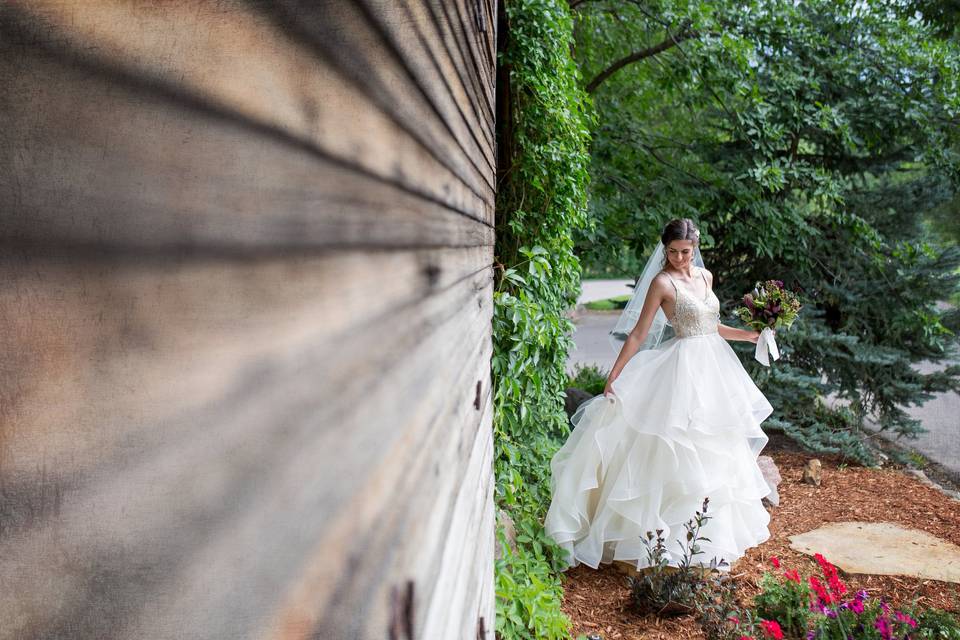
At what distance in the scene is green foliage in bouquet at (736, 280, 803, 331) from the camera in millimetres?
4598

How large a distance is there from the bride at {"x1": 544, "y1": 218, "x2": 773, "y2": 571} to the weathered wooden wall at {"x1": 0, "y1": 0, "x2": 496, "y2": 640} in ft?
12.1

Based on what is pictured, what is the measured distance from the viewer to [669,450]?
3883mm

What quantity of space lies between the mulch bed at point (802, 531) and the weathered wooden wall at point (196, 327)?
11.4 ft

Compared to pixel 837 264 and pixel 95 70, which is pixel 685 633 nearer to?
pixel 95 70

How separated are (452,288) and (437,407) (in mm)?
207

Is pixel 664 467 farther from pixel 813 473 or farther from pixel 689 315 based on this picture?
pixel 813 473

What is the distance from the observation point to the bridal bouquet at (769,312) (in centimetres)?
461

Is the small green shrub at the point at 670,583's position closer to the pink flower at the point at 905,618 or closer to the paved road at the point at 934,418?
the pink flower at the point at 905,618

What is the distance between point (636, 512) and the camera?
3.91m

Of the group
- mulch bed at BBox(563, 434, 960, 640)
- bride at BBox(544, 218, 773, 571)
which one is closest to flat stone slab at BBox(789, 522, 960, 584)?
mulch bed at BBox(563, 434, 960, 640)

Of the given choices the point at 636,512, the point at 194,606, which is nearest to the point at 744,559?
the point at 636,512

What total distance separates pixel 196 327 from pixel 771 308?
4.94 metres

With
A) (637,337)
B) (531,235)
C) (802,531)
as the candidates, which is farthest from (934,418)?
(531,235)

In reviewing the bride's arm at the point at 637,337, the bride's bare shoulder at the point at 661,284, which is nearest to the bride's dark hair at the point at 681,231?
the bride's bare shoulder at the point at 661,284
